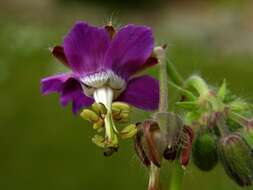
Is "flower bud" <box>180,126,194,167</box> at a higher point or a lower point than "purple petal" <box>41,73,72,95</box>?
lower

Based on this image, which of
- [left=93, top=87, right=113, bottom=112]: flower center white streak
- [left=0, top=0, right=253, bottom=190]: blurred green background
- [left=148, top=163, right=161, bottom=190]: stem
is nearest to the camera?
[left=148, top=163, right=161, bottom=190]: stem

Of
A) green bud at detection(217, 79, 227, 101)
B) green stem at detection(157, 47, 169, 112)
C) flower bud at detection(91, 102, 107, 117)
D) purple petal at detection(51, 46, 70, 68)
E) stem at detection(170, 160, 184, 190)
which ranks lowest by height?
stem at detection(170, 160, 184, 190)

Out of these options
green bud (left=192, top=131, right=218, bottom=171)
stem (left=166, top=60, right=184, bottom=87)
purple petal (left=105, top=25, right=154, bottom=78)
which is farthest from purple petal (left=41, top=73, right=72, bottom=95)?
green bud (left=192, top=131, right=218, bottom=171)

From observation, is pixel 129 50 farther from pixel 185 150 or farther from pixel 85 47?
pixel 185 150

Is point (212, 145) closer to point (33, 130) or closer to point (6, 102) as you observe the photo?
point (33, 130)

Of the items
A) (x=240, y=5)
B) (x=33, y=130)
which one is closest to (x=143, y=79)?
(x=33, y=130)

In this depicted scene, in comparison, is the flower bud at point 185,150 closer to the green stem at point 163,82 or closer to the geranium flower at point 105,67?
the green stem at point 163,82

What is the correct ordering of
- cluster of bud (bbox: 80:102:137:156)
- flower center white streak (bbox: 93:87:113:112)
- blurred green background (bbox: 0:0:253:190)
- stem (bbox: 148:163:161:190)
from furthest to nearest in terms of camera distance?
blurred green background (bbox: 0:0:253:190), flower center white streak (bbox: 93:87:113:112), cluster of bud (bbox: 80:102:137:156), stem (bbox: 148:163:161:190)

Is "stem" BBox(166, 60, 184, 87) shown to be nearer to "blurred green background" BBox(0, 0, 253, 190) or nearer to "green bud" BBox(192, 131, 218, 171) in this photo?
"green bud" BBox(192, 131, 218, 171)
